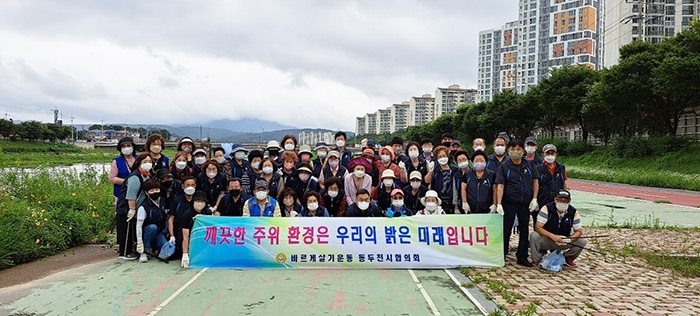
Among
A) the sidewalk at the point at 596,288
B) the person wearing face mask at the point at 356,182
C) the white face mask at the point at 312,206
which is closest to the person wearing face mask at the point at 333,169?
the person wearing face mask at the point at 356,182

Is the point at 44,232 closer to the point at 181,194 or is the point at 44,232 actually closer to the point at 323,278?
the point at 181,194

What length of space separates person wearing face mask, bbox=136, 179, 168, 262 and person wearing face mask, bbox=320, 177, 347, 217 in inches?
98.1

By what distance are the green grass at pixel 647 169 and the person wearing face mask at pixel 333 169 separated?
20.6 m

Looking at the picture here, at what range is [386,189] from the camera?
25.8 feet

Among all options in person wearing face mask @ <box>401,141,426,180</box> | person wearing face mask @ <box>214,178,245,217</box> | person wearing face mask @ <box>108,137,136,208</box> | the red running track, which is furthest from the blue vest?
the red running track

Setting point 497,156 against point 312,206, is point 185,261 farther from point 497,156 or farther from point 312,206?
point 497,156

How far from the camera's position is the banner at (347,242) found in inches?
274

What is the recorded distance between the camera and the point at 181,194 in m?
7.53

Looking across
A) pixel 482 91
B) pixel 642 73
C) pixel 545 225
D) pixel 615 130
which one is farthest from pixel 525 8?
pixel 545 225

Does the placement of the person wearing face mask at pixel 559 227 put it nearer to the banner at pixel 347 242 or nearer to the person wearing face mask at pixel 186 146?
the banner at pixel 347 242

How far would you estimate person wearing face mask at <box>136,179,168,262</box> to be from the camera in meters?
7.34

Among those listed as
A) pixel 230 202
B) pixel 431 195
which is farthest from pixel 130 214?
pixel 431 195

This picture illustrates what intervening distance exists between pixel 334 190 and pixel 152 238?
2.88 m

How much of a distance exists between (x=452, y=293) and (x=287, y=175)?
11.5ft
